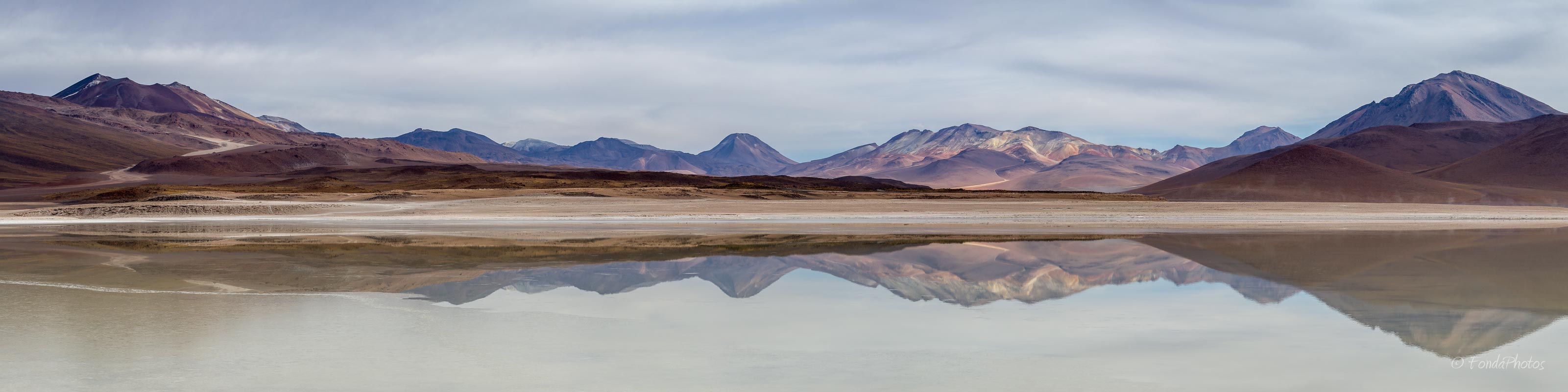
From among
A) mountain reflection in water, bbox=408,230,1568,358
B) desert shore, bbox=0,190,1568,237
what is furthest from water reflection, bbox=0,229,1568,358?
desert shore, bbox=0,190,1568,237

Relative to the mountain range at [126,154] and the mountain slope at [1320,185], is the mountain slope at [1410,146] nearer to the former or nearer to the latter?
the mountain slope at [1320,185]

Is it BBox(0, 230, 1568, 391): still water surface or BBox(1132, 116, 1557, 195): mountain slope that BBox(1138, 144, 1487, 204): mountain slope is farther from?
BBox(0, 230, 1568, 391): still water surface

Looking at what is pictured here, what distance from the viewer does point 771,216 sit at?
125 ft

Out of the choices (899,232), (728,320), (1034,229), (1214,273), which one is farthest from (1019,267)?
(1034,229)

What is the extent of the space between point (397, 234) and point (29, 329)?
59.1 ft

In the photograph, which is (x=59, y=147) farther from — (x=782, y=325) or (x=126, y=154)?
(x=782, y=325)

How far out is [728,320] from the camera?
330 inches

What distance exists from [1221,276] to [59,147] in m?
204

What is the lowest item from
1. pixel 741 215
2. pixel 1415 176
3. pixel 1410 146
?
pixel 741 215

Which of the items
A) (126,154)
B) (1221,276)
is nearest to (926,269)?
(1221,276)

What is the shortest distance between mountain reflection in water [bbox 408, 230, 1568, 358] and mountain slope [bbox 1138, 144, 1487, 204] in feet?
241

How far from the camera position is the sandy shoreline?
30.5 metres

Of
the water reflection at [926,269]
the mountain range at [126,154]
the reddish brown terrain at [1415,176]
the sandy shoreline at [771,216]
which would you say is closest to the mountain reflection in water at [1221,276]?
the water reflection at [926,269]

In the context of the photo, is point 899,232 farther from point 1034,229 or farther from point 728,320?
point 728,320
